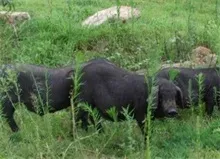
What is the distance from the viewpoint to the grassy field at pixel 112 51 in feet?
18.2

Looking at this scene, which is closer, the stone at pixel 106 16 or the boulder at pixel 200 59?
the boulder at pixel 200 59

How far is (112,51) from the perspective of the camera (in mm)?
9039

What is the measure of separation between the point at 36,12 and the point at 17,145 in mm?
5630

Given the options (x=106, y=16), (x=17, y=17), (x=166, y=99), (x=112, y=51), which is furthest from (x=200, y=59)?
(x=17, y=17)

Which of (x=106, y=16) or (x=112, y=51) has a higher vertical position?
(x=106, y=16)

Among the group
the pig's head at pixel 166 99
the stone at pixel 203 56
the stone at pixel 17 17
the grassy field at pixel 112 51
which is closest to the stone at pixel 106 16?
the grassy field at pixel 112 51

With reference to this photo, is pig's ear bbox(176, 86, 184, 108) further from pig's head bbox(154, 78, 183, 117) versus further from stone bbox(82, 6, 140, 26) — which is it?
stone bbox(82, 6, 140, 26)

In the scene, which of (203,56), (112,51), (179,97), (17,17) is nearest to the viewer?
(179,97)

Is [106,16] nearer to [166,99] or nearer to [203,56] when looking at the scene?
[203,56]

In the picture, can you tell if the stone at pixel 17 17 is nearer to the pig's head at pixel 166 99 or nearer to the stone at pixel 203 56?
the stone at pixel 203 56

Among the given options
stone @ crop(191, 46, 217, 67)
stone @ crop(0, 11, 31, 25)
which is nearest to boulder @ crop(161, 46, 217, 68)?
stone @ crop(191, 46, 217, 67)

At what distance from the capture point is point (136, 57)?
28.7 feet

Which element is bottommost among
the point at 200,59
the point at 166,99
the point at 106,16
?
the point at 200,59

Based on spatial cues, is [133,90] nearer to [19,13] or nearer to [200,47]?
[200,47]
